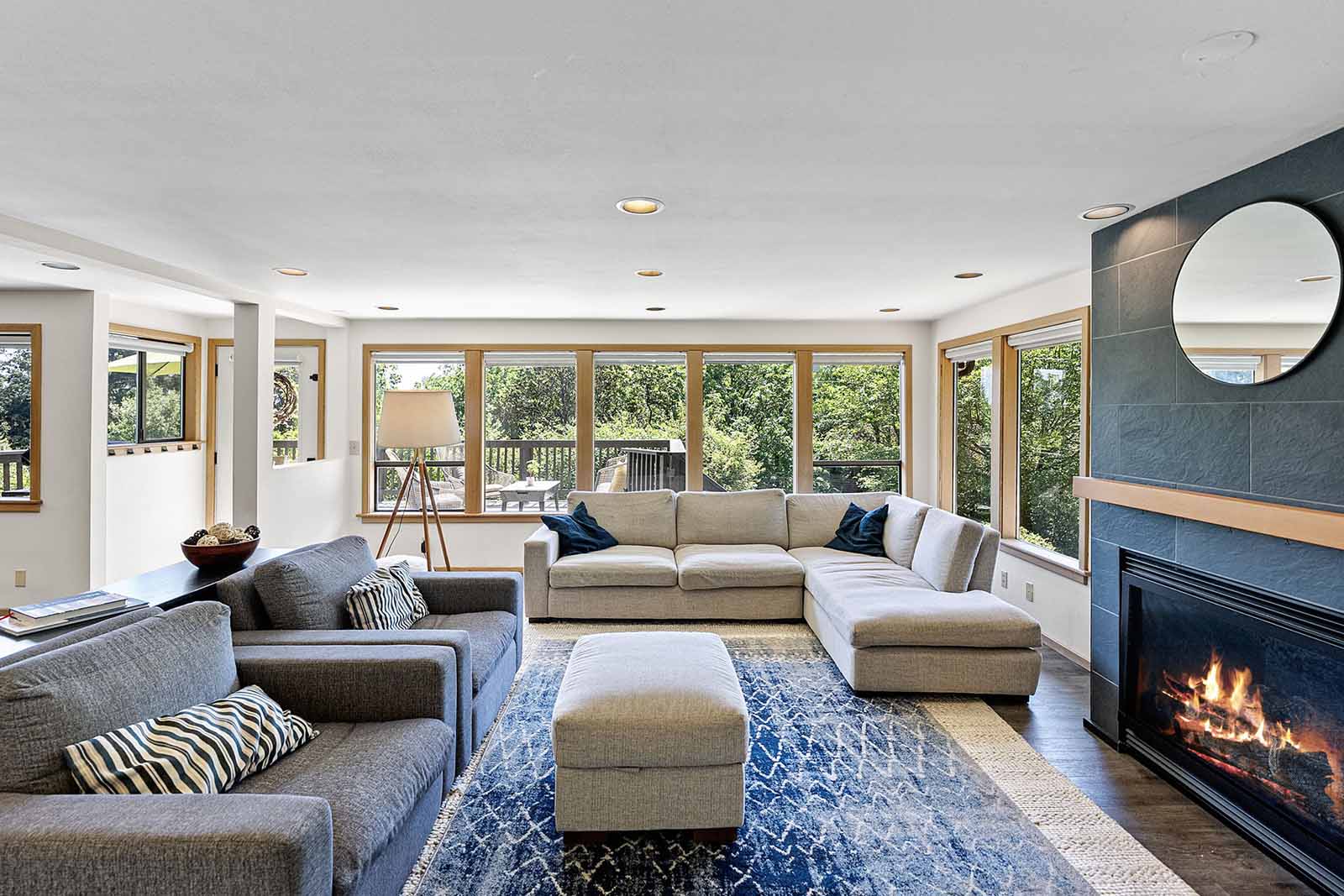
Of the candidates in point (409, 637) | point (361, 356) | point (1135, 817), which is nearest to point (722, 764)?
point (409, 637)

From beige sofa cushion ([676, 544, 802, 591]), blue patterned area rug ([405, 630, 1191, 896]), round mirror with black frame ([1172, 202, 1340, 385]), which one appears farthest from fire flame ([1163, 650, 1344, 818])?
beige sofa cushion ([676, 544, 802, 591])

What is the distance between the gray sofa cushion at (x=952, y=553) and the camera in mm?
3896

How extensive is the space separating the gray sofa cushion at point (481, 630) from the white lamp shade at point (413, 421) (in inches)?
71.8

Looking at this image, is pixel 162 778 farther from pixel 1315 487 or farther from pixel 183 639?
pixel 1315 487

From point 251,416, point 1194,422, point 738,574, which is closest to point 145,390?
point 251,416

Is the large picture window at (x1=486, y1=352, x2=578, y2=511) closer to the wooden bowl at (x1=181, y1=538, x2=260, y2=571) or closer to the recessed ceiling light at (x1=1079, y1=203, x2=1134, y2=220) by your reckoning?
the wooden bowl at (x1=181, y1=538, x2=260, y2=571)

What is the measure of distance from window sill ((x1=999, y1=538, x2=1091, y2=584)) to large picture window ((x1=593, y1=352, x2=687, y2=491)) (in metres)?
2.75

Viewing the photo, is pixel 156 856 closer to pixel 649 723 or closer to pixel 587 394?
pixel 649 723

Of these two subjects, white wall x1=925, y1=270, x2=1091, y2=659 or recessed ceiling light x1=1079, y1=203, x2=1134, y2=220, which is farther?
white wall x1=925, y1=270, x2=1091, y2=659

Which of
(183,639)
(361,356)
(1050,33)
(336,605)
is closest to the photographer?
(1050,33)

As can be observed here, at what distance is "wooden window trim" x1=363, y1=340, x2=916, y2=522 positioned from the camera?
629 cm

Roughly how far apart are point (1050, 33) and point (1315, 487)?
1636 mm

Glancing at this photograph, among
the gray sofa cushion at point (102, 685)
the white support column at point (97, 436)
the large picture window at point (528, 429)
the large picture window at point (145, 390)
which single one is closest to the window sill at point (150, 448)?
the large picture window at point (145, 390)

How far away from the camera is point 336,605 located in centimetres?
296
